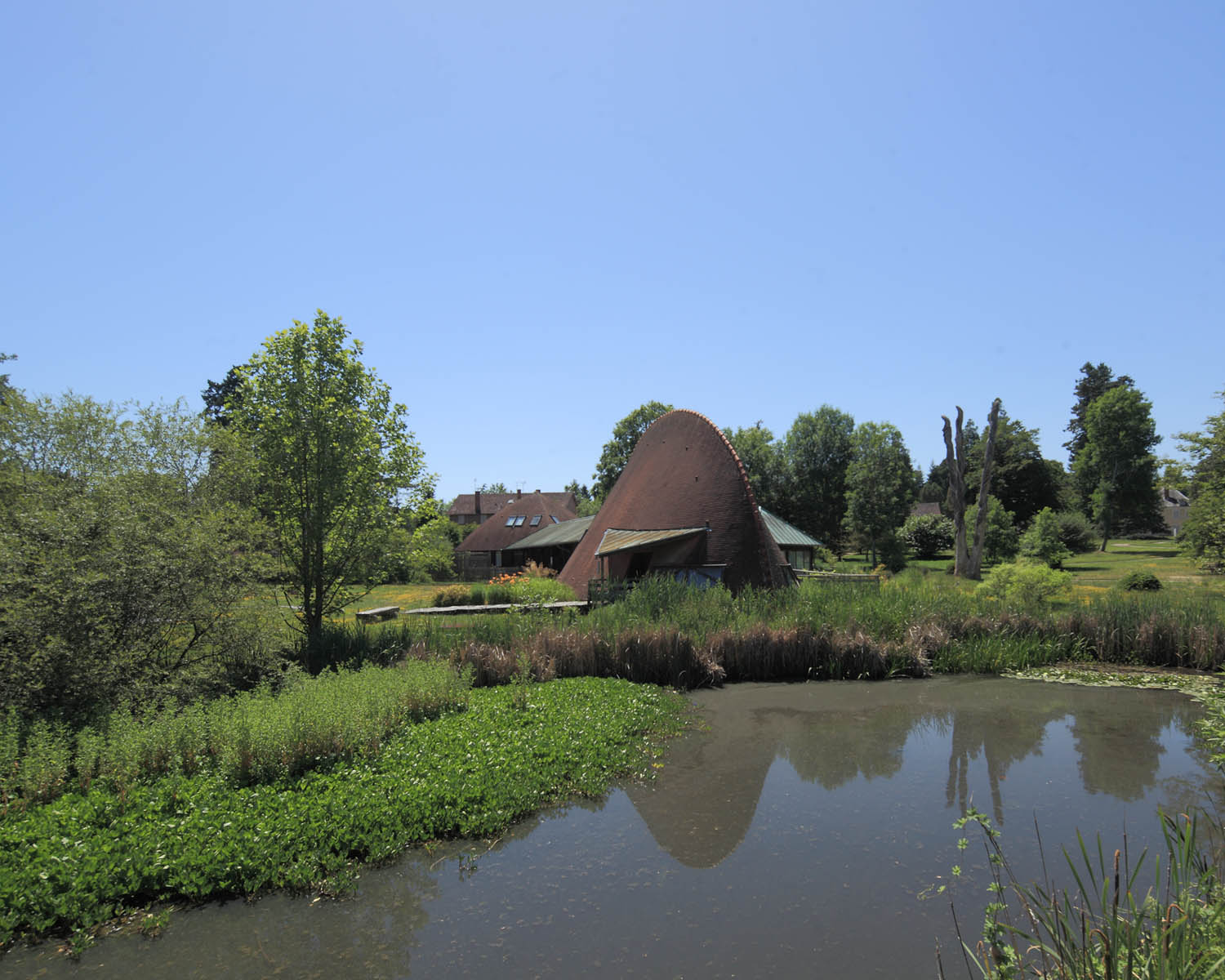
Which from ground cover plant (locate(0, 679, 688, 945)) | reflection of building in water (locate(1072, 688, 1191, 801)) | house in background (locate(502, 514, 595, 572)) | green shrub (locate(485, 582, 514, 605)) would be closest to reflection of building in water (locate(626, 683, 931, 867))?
ground cover plant (locate(0, 679, 688, 945))

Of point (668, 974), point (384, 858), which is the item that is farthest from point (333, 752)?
point (668, 974)

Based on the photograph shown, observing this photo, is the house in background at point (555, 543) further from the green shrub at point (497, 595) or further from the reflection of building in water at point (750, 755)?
the reflection of building in water at point (750, 755)

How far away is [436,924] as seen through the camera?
4.85 metres

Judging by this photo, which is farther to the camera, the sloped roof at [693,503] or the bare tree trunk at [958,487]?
the bare tree trunk at [958,487]

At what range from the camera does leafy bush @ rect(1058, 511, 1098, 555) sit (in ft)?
133

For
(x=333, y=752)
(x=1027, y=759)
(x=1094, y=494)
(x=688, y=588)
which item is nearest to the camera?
(x=333, y=752)

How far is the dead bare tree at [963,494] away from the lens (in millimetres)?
26266

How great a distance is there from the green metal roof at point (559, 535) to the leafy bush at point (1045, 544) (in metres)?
18.8

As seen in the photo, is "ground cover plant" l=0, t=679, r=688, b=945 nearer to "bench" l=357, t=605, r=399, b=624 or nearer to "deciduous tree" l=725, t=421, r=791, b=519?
"bench" l=357, t=605, r=399, b=624

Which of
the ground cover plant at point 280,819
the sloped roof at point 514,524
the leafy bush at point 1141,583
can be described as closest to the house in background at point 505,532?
the sloped roof at point 514,524

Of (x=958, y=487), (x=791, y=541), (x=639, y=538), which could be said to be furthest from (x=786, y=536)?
(x=639, y=538)

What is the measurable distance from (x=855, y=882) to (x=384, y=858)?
12.3ft

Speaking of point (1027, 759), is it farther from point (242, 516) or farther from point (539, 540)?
point (539, 540)

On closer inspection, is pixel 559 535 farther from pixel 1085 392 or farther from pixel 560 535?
pixel 1085 392
